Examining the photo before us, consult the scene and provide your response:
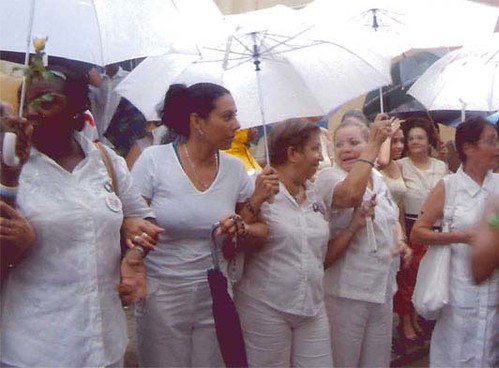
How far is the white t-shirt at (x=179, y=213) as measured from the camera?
439 centimetres

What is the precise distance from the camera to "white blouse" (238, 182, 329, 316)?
4762 millimetres

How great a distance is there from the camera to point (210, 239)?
14.5 ft

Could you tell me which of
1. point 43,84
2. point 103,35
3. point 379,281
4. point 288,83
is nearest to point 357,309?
point 379,281

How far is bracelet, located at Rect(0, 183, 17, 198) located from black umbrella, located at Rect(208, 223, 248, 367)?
4.43ft

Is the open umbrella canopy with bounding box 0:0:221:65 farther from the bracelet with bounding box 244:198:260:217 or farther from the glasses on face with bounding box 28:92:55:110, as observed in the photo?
the bracelet with bounding box 244:198:260:217

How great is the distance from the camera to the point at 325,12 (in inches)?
238

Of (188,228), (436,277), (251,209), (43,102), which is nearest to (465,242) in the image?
(436,277)

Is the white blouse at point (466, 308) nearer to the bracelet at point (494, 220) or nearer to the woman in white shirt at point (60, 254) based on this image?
the bracelet at point (494, 220)

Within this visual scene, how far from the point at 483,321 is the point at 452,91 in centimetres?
200

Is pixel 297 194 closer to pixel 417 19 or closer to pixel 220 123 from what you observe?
pixel 220 123

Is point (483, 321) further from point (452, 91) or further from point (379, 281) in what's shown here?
point (452, 91)

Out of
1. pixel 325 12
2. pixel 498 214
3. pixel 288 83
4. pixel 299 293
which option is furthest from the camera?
pixel 325 12

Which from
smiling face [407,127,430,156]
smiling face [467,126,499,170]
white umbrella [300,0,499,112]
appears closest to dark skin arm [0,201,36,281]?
smiling face [467,126,499,170]

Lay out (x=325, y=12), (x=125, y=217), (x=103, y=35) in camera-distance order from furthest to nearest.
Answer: (x=325, y=12) < (x=103, y=35) < (x=125, y=217)
